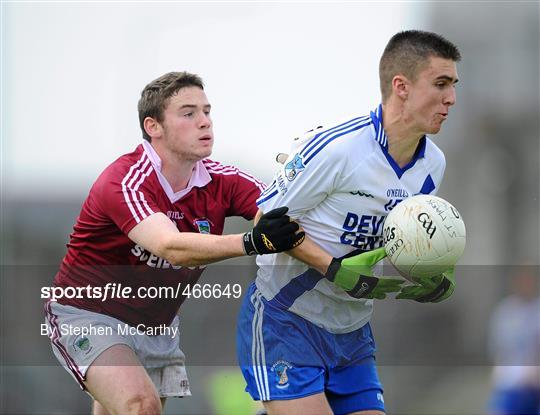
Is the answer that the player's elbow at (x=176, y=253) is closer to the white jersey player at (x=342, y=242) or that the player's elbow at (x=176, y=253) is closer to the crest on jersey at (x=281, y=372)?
the white jersey player at (x=342, y=242)

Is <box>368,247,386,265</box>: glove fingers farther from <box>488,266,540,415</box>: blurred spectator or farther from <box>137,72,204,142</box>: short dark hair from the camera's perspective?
<box>488,266,540,415</box>: blurred spectator

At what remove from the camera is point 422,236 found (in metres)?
5.07

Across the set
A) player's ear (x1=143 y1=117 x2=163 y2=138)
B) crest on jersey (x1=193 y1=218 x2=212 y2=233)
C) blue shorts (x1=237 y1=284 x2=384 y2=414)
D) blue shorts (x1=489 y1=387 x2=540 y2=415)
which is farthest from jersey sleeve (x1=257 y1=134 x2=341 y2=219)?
blue shorts (x1=489 y1=387 x2=540 y2=415)

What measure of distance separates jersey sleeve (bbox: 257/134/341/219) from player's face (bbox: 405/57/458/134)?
480mm

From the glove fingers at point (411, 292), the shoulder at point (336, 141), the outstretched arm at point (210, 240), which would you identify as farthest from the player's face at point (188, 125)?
the glove fingers at point (411, 292)

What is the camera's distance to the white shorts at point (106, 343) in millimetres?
5691

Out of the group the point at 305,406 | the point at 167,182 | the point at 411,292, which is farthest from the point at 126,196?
the point at 411,292

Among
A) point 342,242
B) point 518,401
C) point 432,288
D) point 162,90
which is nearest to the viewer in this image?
point 342,242

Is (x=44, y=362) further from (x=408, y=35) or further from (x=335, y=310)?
(x=408, y=35)

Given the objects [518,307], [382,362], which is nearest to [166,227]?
[382,362]

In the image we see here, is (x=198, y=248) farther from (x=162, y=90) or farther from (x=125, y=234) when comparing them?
(x=162, y=90)

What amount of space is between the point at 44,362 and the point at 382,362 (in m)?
2.91

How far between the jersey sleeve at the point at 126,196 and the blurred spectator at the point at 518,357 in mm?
5175

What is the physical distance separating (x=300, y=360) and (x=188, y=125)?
1575 mm
